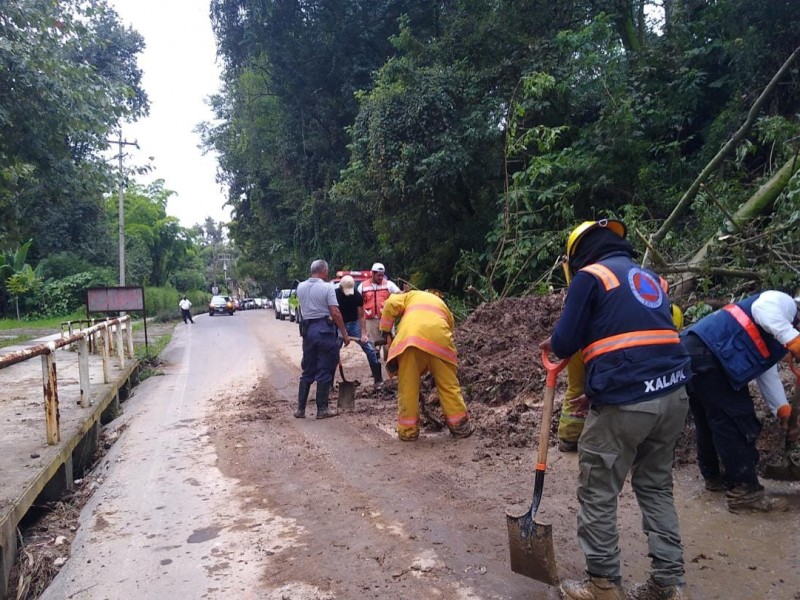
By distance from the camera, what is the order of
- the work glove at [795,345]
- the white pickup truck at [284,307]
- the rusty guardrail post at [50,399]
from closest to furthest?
the work glove at [795,345]
the rusty guardrail post at [50,399]
the white pickup truck at [284,307]

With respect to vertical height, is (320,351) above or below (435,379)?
above

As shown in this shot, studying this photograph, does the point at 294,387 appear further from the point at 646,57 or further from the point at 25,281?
the point at 25,281

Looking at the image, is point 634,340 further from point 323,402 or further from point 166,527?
point 323,402

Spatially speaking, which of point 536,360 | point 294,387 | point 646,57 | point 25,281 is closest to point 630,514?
point 536,360

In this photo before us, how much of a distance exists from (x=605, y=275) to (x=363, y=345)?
6702 millimetres

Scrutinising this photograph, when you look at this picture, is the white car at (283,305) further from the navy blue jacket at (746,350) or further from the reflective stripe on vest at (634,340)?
the reflective stripe on vest at (634,340)

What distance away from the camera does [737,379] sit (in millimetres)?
4082

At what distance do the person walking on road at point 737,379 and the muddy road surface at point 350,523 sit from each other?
176mm

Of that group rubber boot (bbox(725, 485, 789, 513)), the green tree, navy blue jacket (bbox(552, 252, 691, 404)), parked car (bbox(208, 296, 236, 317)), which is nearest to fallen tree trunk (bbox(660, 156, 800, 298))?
rubber boot (bbox(725, 485, 789, 513))

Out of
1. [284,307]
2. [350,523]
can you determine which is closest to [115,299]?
[350,523]

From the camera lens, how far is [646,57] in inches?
518

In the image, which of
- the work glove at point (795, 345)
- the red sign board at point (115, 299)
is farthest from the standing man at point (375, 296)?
the work glove at point (795, 345)

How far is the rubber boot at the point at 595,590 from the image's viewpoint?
3.04m

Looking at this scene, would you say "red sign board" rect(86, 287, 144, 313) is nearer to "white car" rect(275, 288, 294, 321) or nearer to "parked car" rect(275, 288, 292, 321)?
"white car" rect(275, 288, 294, 321)
